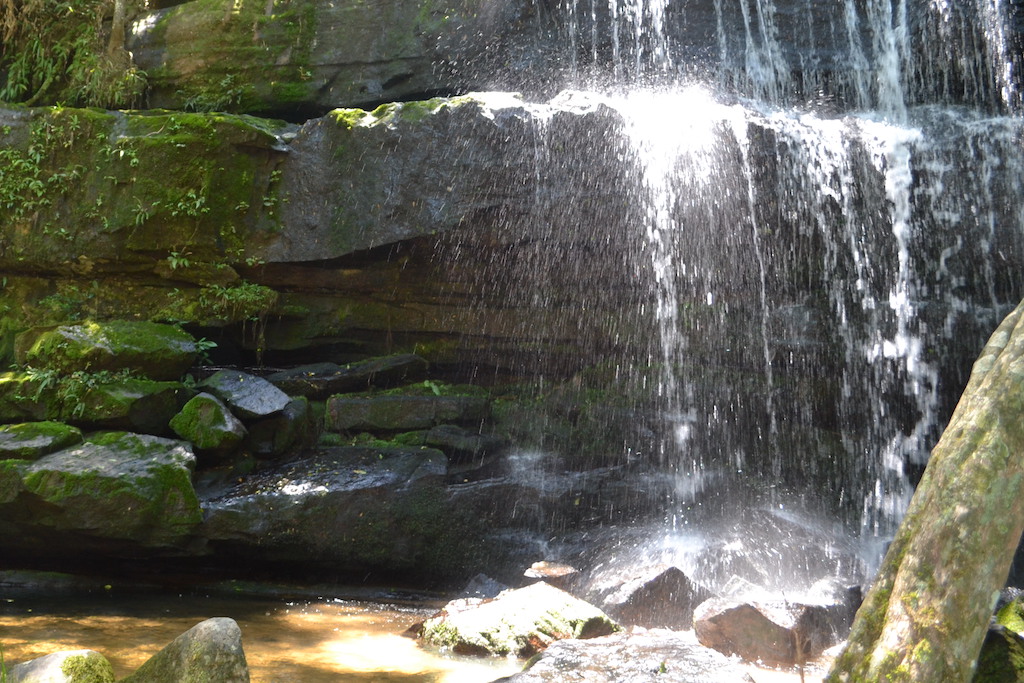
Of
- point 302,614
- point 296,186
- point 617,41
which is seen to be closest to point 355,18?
point 296,186

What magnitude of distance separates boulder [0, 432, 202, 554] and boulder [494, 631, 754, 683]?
3.53m

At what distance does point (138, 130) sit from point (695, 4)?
6.26 metres

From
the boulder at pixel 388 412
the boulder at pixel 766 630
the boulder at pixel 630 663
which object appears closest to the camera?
the boulder at pixel 630 663

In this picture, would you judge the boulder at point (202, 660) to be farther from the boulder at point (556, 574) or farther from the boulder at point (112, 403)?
the boulder at point (112, 403)

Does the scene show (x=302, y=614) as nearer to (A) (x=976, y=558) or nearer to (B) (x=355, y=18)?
(A) (x=976, y=558)

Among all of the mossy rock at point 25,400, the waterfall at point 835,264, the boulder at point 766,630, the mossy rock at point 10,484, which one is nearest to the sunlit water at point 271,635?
the mossy rock at point 10,484

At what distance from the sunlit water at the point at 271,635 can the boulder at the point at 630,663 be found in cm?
56

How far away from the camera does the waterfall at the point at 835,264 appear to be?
23.9ft

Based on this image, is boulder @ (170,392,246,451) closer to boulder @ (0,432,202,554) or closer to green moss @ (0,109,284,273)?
boulder @ (0,432,202,554)

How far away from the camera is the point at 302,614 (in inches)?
233

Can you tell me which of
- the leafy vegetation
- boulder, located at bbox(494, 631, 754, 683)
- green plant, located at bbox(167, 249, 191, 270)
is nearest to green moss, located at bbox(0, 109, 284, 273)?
green plant, located at bbox(167, 249, 191, 270)

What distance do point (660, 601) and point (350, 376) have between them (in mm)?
3967

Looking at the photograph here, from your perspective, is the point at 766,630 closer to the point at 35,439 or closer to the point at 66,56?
the point at 35,439

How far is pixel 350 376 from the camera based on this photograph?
26.3 feet
